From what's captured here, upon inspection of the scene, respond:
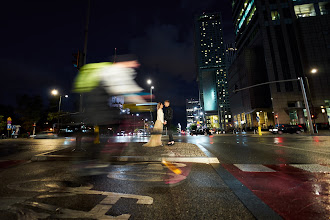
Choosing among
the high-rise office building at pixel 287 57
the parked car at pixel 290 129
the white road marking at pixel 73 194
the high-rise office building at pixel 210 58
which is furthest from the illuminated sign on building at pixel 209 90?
the white road marking at pixel 73 194

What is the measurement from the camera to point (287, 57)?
47.9m

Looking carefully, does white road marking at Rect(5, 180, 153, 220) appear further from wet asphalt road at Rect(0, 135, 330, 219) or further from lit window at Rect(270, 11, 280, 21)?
lit window at Rect(270, 11, 280, 21)

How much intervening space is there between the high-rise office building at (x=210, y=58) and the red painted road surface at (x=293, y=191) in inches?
5409

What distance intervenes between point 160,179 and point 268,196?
5.53 feet

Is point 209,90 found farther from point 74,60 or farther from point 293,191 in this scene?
point 293,191

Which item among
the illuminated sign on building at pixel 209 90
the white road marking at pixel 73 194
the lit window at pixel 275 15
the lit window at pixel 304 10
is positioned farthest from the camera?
the illuminated sign on building at pixel 209 90

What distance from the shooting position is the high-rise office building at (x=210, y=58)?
463ft

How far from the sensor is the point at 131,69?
19.6ft

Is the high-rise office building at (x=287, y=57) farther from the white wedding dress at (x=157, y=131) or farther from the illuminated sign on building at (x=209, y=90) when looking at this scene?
the illuminated sign on building at (x=209, y=90)

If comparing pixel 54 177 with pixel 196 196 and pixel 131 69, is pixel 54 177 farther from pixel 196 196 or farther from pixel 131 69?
pixel 131 69

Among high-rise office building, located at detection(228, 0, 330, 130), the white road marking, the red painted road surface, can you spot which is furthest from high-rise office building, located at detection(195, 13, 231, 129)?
the white road marking

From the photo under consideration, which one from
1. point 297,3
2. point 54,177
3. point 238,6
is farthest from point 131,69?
point 238,6

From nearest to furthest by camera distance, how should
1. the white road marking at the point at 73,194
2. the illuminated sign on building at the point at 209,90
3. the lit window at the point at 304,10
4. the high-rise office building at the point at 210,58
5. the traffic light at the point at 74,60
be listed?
the white road marking at the point at 73,194 < the traffic light at the point at 74,60 < the lit window at the point at 304,10 < the illuminated sign on building at the point at 209,90 < the high-rise office building at the point at 210,58

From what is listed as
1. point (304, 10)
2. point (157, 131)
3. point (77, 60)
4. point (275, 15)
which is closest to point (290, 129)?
point (157, 131)
